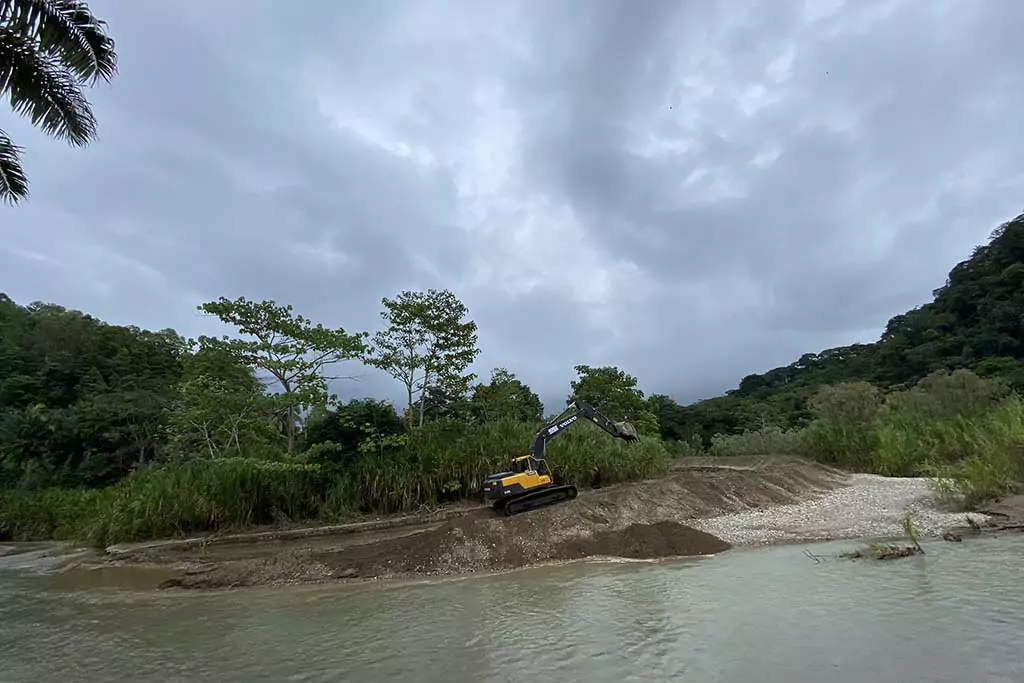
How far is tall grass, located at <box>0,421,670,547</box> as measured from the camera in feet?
48.4

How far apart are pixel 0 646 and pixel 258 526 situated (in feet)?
25.4

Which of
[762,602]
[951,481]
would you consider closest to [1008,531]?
[951,481]

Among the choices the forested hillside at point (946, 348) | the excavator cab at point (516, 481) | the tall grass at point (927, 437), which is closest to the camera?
the tall grass at point (927, 437)

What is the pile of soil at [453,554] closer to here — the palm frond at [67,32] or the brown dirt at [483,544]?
the brown dirt at [483,544]

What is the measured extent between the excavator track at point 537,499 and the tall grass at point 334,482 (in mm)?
2126

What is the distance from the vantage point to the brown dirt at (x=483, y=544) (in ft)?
33.2

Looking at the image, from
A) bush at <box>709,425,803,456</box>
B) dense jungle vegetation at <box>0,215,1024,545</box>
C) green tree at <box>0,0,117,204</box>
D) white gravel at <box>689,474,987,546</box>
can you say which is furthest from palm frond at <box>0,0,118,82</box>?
bush at <box>709,425,803,456</box>

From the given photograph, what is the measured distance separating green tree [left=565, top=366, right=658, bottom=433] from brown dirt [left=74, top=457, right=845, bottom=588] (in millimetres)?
12213

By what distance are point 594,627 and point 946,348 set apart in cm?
4693

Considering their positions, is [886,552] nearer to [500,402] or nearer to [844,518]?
[844,518]

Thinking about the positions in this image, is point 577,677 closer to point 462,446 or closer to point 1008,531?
point 1008,531

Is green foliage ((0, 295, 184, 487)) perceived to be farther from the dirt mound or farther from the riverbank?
the dirt mound

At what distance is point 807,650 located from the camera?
521 cm

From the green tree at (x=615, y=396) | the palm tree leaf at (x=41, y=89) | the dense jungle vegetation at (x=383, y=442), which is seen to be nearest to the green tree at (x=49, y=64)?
the palm tree leaf at (x=41, y=89)
